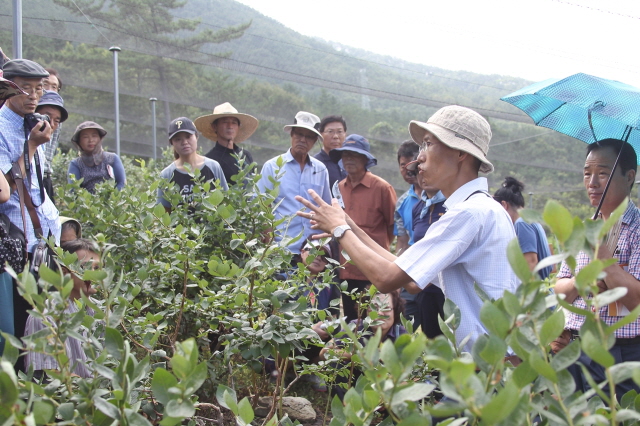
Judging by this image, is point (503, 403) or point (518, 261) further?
point (518, 261)

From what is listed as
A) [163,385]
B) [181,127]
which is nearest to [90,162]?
[181,127]

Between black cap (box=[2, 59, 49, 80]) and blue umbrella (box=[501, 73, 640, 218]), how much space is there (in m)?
2.57

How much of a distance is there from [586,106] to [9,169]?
9.68 feet

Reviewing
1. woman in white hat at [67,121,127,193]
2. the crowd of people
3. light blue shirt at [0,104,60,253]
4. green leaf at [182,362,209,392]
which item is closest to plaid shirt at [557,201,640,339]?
the crowd of people

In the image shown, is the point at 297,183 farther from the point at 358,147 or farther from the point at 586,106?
the point at 586,106

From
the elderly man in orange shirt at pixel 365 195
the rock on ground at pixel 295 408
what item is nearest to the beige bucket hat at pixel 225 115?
the elderly man in orange shirt at pixel 365 195

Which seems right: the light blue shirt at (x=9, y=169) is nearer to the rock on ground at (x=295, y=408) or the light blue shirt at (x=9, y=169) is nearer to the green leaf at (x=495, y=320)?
the rock on ground at (x=295, y=408)

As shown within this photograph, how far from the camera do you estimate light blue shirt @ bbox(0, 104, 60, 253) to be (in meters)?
3.08

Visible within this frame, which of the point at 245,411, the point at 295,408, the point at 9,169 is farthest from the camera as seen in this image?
the point at 295,408

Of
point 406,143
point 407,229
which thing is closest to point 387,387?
point 407,229

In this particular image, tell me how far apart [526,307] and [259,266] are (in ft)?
4.23

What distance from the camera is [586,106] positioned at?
3.13 metres

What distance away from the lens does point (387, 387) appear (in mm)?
1041

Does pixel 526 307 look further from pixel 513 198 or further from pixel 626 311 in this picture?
pixel 513 198
